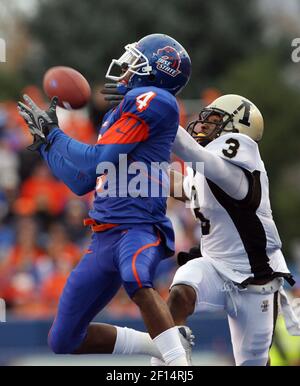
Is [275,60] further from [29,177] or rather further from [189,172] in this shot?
[189,172]

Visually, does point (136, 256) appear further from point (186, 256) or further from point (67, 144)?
point (186, 256)

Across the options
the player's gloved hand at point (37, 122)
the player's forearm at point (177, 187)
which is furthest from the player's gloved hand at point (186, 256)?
the player's gloved hand at point (37, 122)

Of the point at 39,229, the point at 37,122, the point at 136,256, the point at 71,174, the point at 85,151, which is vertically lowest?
the point at 136,256

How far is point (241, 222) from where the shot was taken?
5.81 meters

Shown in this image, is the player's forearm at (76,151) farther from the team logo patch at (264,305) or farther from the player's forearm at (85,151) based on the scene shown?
the team logo patch at (264,305)

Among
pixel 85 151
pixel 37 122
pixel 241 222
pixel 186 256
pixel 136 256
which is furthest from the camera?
pixel 186 256

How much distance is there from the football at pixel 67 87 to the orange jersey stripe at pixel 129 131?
1.68ft

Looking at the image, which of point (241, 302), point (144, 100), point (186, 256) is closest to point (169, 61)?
point (144, 100)

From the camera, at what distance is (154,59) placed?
543cm

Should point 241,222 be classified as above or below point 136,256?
above

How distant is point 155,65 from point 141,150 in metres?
0.45

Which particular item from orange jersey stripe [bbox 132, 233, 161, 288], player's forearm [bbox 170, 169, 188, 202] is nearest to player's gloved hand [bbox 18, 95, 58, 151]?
orange jersey stripe [bbox 132, 233, 161, 288]

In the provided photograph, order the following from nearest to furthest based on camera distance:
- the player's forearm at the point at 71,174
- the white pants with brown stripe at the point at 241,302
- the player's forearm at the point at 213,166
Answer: the player's forearm at the point at 71,174, the player's forearm at the point at 213,166, the white pants with brown stripe at the point at 241,302

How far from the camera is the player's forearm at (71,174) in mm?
5328
